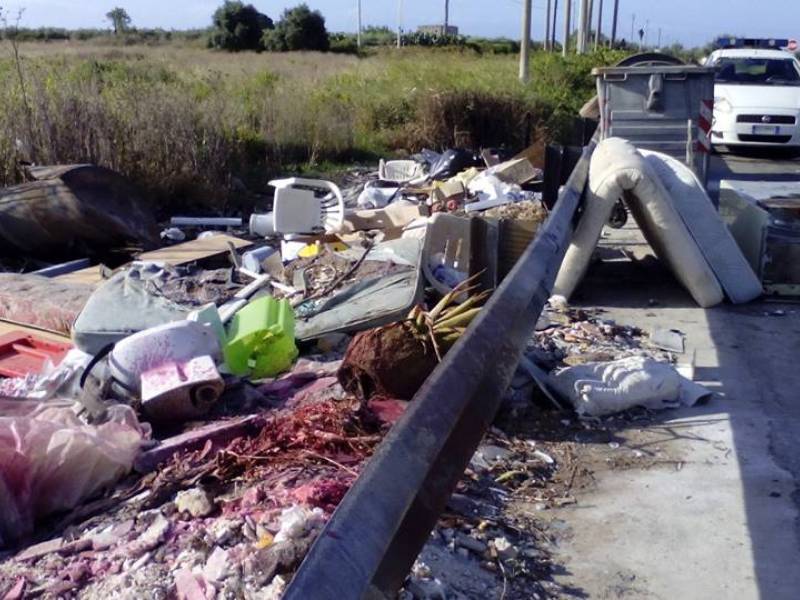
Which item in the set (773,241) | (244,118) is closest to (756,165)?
(244,118)

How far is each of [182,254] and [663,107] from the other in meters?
5.73

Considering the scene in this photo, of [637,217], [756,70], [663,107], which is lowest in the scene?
[637,217]

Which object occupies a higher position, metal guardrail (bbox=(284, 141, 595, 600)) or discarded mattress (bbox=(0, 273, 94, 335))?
metal guardrail (bbox=(284, 141, 595, 600))

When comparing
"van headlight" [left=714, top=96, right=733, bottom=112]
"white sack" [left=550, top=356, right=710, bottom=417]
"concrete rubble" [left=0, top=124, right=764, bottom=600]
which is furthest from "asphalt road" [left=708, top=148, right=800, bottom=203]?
"white sack" [left=550, top=356, right=710, bottom=417]

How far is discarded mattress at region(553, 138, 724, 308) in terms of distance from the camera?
715 cm

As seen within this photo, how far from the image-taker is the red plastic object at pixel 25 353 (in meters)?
6.10

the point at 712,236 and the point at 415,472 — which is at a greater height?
the point at 415,472

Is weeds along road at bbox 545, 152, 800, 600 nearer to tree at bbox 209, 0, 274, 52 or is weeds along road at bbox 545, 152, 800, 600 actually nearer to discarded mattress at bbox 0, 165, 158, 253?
discarded mattress at bbox 0, 165, 158, 253

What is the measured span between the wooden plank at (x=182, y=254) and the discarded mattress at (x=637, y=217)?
3.25 meters

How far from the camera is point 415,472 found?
2.08 metres

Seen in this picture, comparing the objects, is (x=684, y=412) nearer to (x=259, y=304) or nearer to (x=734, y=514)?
(x=734, y=514)

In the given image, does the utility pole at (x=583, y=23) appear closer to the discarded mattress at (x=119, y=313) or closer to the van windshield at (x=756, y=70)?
the van windshield at (x=756, y=70)

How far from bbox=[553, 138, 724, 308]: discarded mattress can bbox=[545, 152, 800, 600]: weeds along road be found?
0.66 meters

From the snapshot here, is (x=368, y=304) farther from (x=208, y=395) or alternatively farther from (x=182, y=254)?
(x=182, y=254)
